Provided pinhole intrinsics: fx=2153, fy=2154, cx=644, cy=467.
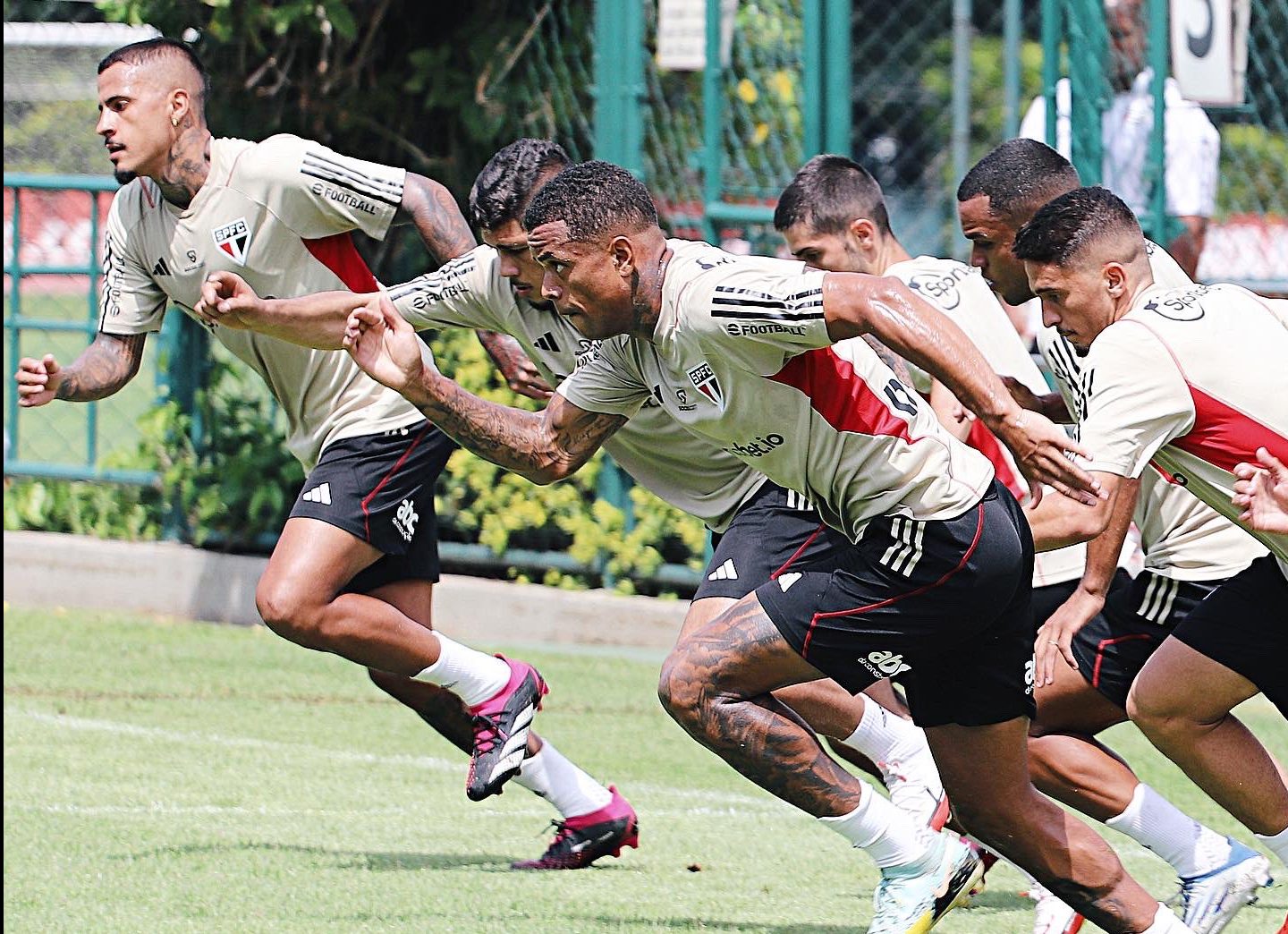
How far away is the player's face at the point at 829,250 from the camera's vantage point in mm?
6344

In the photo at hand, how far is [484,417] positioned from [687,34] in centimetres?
568

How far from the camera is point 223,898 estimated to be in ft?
18.2

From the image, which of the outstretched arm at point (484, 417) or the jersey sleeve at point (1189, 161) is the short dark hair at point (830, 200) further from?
the jersey sleeve at point (1189, 161)

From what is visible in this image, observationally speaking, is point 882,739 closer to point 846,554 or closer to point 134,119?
point 846,554

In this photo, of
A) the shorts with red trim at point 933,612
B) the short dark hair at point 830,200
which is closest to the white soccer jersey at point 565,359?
the short dark hair at point 830,200

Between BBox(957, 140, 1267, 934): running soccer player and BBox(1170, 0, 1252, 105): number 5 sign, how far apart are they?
3325 millimetres

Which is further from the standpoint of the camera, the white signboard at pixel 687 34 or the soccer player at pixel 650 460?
the white signboard at pixel 687 34

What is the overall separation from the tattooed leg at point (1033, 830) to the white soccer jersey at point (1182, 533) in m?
1.02

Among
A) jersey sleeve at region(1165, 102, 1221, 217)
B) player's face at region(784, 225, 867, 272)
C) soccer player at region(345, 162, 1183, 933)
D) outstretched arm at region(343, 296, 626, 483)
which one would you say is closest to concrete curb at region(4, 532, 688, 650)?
jersey sleeve at region(1165, 102, 1221, 217)

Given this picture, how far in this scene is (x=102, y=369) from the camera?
6641 mm

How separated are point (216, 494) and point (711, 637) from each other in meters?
7.06

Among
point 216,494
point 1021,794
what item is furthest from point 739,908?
point 216,494

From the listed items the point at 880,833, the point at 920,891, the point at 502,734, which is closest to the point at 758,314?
the point at 880,833

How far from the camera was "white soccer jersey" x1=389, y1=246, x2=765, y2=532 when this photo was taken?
6.13 metres
